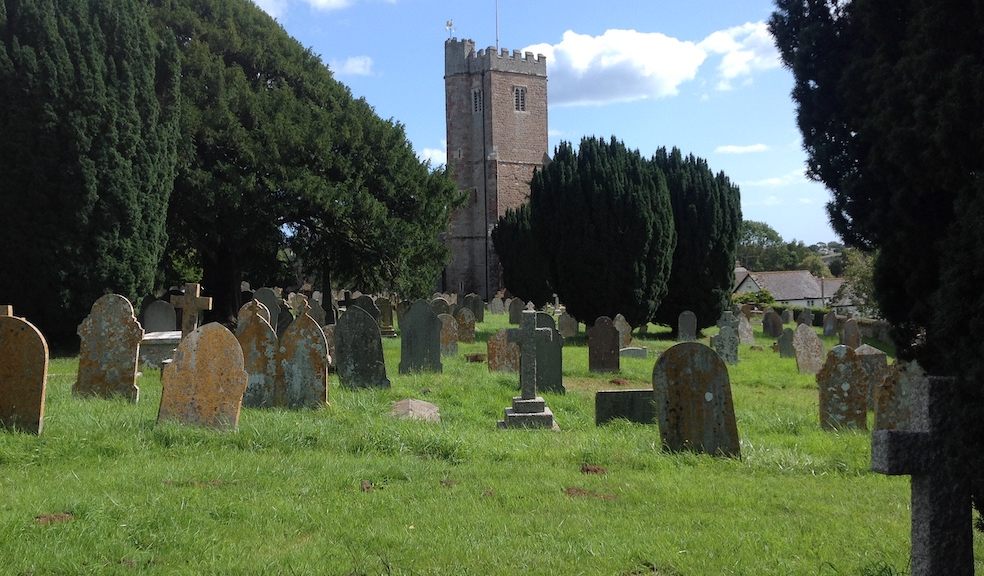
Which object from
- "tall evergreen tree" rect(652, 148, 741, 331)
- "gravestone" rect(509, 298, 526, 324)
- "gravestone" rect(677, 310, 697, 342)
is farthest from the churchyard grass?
"gravestone" rect(509, 298, 526, 324)

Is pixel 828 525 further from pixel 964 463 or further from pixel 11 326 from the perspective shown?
pixel 11 326

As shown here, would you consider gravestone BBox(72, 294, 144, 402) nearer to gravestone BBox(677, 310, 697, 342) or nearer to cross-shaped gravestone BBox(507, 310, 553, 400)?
cross-shaped gravestone BBox(507, 310, 553, 400)

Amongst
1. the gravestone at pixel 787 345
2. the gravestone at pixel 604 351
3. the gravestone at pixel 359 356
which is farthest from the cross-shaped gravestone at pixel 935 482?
the gravestone at pixel 787 345

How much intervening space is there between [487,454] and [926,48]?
4.27 metres

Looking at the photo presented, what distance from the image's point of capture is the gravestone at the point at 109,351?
8766mm

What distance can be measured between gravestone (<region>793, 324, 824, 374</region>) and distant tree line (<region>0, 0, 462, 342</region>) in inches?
400

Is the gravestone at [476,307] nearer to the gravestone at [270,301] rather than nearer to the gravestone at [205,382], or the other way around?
the gravestone at [270,301]

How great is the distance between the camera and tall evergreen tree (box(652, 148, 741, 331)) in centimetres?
2542

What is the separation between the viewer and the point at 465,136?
52031mm

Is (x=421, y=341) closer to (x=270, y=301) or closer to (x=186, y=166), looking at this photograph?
(x=270, y=301)

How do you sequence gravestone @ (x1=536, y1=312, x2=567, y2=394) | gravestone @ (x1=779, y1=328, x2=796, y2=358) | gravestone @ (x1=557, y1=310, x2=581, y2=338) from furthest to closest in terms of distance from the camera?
gravestone @ (x1=557, y1=310, x2=581, y2=338) < gravestone @ (x1=779, y1=328, x2=796, y2=358) < gravestone @ (x1=536, y1=312, x2=567, y2=394)

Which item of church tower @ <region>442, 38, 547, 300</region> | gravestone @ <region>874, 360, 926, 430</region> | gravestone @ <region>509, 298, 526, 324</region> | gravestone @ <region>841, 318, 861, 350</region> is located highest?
church tower @ <region>442, 38, 547, 300</region>

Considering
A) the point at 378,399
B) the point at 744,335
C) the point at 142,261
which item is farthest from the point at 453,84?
the point at 378,399

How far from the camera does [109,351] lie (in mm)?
8812
